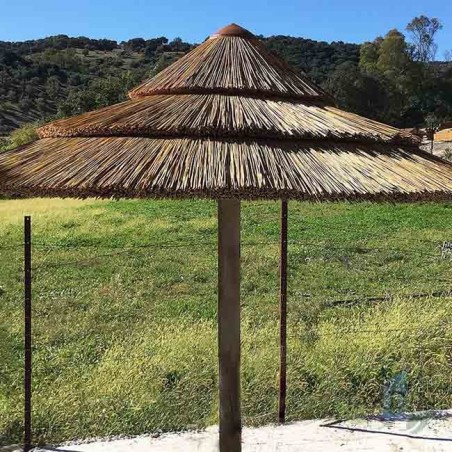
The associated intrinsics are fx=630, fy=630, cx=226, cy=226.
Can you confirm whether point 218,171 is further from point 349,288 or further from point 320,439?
point 349,288

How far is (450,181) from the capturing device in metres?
2.46

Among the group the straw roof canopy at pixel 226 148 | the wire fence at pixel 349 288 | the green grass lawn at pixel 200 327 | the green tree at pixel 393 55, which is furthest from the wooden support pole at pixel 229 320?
the green tree at pixel 393 55

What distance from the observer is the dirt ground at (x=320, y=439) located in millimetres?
3570

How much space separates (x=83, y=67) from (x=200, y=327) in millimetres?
53518

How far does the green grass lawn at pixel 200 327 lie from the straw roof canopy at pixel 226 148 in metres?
0.57

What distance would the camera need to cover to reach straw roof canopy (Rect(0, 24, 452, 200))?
2.16 m

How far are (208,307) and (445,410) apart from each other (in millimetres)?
2977

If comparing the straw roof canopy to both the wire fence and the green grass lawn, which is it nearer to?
the green grass lawn

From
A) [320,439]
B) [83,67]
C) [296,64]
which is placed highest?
[83,67]

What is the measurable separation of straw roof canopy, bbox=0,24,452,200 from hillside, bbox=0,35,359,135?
65.3 feet

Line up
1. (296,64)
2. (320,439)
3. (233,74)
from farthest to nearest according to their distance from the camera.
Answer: (296,64), (320,439), (233,74)

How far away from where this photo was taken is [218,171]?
2.16m

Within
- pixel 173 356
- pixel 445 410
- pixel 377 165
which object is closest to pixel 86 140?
pixel 377 165

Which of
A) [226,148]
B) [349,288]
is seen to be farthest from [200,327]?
[226,148]
